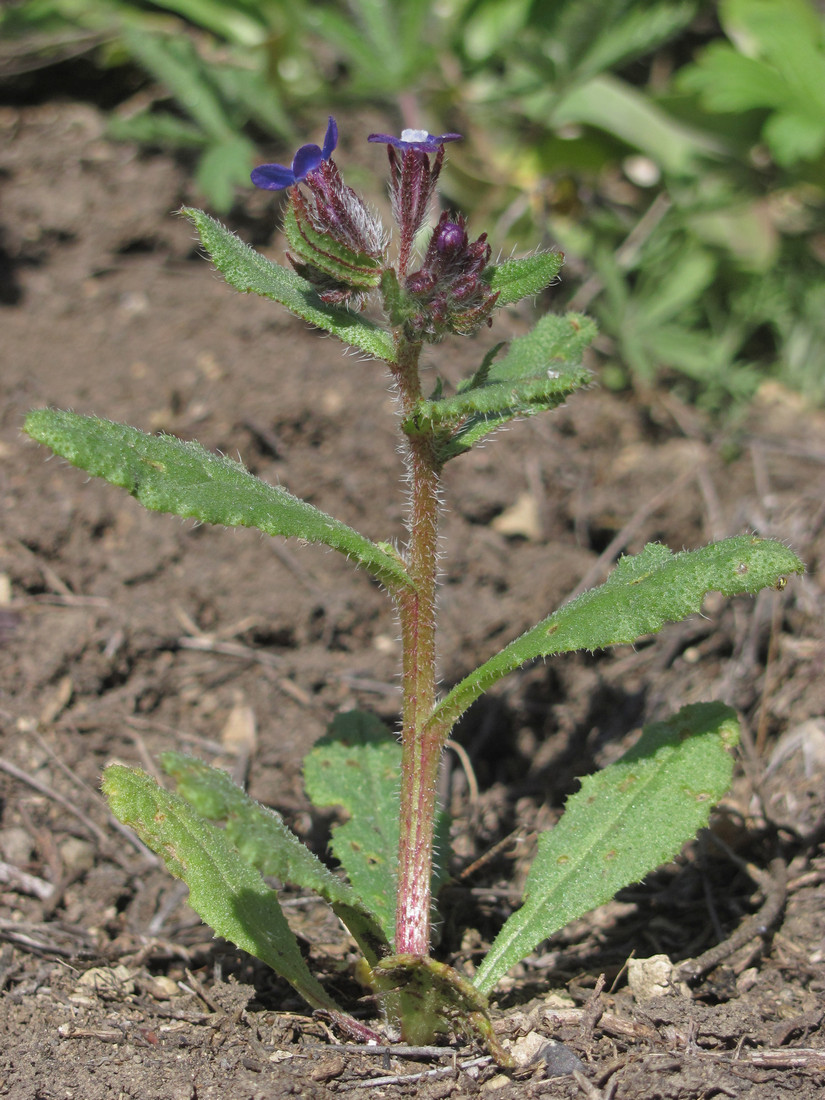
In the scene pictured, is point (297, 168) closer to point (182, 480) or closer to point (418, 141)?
point (418, 141)

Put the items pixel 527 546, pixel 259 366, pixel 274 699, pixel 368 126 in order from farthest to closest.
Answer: pixel 368 126
pixel 259 366
pixel 527 546
pixel 274 699

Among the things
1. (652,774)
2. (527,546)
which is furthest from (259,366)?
Answer: (652,774)

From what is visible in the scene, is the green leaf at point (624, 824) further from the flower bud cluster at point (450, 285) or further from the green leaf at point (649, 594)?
the flower bud cluster at point (450, 285)

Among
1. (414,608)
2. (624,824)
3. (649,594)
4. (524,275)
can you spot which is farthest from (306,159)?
(624,824)

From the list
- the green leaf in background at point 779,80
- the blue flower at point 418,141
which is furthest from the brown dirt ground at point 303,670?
the blue flower at point 418,141

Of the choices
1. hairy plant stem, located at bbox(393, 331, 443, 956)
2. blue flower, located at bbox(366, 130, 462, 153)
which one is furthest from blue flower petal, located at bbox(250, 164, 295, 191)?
hairy plant stem, located at bbox(393, 331, 443, 956)

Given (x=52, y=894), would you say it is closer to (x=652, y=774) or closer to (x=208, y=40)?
(x=652, y=774)
